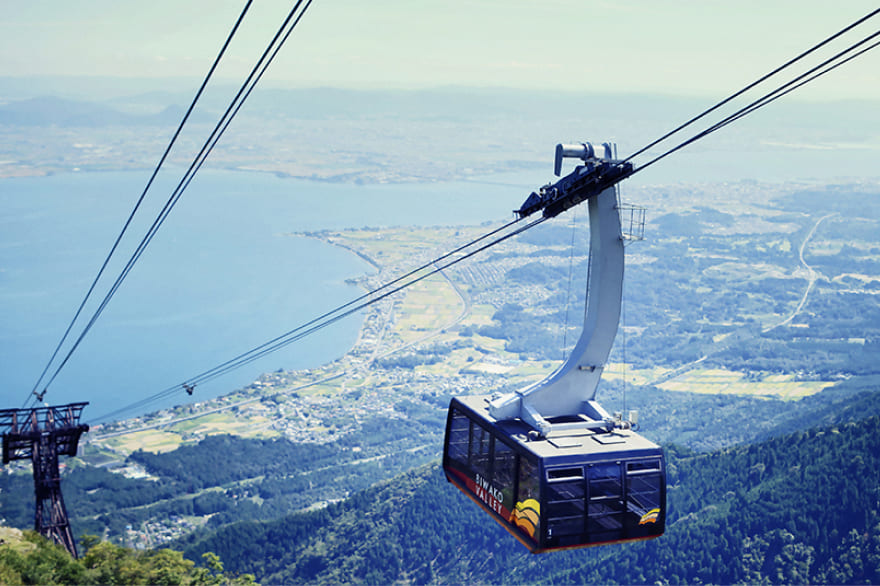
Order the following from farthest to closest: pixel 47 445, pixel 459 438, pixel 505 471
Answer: pixel 47 445 < pixel 459 438 < pixel 505 471

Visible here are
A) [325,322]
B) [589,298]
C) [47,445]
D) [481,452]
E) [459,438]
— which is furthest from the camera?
[325,322]

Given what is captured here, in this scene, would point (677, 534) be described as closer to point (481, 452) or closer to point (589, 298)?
point (481, 452)

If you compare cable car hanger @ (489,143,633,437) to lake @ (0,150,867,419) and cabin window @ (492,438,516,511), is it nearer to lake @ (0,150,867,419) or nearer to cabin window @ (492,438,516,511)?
cabin window @ (492,438,516,511)

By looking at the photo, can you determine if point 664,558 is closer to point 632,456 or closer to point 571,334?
point 632,456

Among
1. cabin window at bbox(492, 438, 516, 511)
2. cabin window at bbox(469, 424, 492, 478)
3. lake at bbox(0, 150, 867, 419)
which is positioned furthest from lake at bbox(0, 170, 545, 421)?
cabin window at bbox(492, 438, 516, 511)

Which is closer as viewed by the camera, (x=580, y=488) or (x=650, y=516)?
(x=580, y=488)

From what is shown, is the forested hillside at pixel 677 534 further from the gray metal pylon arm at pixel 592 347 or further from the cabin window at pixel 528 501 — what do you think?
the cabin window at pixel 528 501

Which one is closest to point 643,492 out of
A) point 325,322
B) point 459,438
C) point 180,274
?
point 459,438
